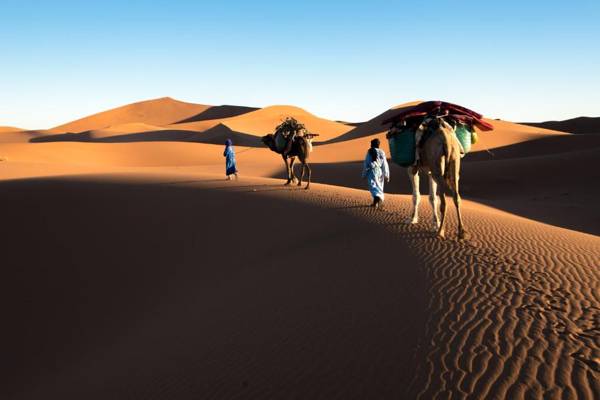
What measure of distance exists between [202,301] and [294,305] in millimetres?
2169

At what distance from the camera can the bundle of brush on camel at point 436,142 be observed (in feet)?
31.3

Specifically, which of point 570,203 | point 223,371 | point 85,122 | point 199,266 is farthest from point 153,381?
point 85,122

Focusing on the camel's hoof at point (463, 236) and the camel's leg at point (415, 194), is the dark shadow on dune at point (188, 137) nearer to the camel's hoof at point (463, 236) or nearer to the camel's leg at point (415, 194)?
the camel's leg at point (415, 194)

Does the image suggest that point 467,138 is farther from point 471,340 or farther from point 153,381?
point 153,381

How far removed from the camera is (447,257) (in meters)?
8.33

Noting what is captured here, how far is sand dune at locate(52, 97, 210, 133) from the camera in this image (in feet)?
502

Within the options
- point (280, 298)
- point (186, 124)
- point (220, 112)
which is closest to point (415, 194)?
point (280, 298)

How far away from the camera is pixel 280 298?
7520mm

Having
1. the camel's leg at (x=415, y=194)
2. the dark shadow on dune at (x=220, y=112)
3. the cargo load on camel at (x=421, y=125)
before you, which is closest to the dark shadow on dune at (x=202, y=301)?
the camel's leg at (x=415, y=194)

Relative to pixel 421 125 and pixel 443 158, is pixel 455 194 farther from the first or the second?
pixel 421 125

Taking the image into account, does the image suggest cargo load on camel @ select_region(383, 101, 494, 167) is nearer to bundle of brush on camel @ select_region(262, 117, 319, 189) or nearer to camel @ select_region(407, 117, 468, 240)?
camel @ select_region(407, 117, 468, 240)

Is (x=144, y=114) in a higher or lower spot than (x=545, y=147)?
higher

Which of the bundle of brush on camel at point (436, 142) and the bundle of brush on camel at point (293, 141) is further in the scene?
the bundle of brush on camel at point (293, 141)

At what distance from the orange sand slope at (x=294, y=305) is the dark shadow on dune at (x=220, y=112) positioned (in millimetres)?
136291
